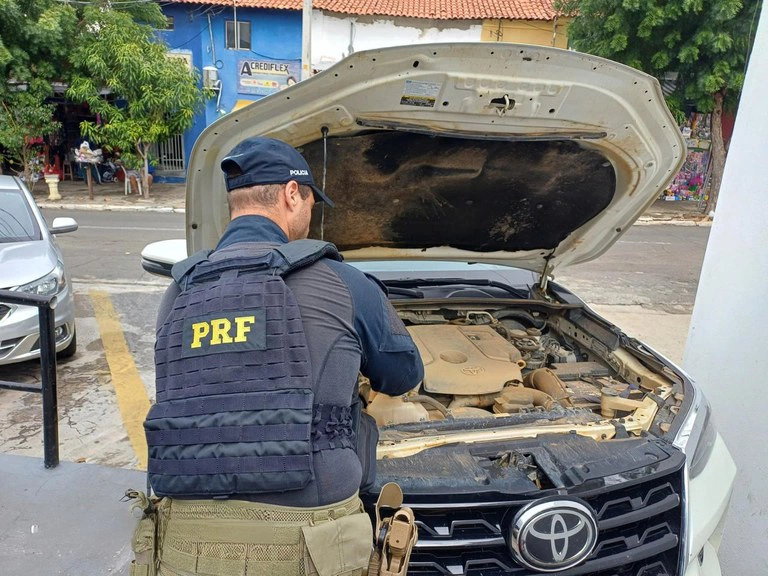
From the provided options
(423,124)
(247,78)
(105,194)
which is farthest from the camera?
(247,78)

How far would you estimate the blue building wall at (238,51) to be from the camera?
57.9 feet

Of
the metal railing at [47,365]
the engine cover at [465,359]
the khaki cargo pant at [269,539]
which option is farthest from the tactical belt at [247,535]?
the metal railing at [47,365]

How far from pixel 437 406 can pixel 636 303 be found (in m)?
5.62

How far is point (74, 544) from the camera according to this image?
2508 millimetres

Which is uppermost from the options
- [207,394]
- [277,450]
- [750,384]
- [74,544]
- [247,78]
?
[247,78]

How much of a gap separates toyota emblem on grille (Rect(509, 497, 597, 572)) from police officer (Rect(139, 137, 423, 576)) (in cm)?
50

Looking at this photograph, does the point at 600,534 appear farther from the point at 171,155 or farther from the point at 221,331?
the point at 171,155

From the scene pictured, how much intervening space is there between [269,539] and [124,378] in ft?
11.6

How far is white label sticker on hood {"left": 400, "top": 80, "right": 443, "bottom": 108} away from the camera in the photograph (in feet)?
6.76

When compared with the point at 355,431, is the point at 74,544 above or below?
below

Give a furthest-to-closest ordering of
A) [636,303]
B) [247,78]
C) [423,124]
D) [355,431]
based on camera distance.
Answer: [247,78], [636,303], [423,124], [355,431]

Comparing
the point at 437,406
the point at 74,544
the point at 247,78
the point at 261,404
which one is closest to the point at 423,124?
the point at 437,406

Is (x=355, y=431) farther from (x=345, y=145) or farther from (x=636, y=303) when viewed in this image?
(x=636, y=303)

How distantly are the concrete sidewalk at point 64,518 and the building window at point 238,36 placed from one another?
17195mm
